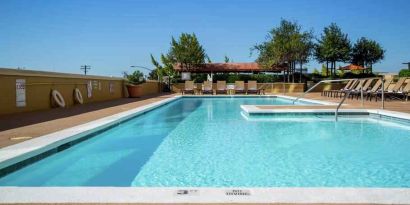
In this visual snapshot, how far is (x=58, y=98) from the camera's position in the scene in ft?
40.6

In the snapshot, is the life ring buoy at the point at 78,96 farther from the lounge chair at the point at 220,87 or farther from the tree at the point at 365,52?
the tree at the point at 365,52

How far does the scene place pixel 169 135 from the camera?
799 centimetres

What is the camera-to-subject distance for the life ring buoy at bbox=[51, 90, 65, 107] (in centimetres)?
1204

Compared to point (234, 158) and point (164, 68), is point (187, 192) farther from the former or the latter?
point (164, 68)

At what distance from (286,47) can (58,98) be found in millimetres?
21069

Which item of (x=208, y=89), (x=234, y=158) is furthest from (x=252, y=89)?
(x=234, y=158)

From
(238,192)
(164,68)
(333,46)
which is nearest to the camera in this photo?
(238,192)

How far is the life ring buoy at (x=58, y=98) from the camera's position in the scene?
12.0 meters

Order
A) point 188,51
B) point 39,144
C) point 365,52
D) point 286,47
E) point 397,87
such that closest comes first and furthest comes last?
point 39,144, point 397,87, point 286,47, point 365,52, point 188,51

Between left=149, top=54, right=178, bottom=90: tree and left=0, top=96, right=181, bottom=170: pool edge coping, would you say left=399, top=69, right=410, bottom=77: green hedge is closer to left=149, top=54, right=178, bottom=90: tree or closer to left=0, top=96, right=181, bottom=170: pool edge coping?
left=149, top=54, right=178, bottom=90: tree

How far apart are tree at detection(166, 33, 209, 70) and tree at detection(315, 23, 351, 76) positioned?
11240mm

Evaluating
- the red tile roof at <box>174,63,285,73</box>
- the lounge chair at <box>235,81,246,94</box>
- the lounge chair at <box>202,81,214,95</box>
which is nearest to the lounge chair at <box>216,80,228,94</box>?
the lounge chair at <box>202,81,214,95</box>

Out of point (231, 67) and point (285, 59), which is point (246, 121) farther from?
point (231, 67)

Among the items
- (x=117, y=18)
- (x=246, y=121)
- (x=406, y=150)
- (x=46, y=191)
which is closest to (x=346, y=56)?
(x=117, y=18)
